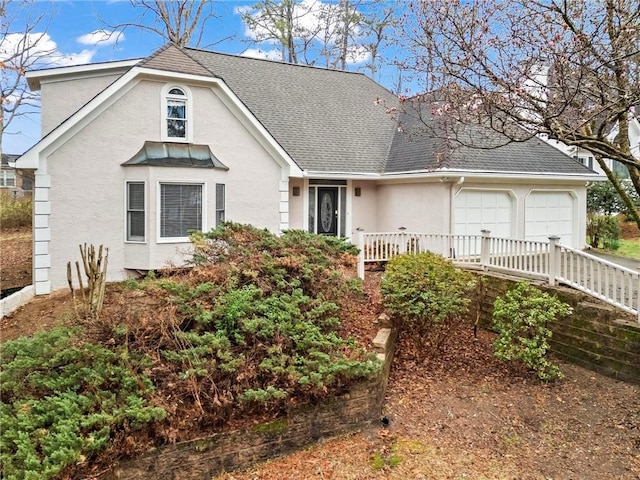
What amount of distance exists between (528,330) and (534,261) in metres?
2.59

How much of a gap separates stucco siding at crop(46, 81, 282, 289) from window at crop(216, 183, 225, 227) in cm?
20

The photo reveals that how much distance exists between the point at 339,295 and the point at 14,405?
4.16 metres

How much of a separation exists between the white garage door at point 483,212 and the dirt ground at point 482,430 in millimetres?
6013

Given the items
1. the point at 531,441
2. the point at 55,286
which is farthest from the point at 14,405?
the point at 55,286

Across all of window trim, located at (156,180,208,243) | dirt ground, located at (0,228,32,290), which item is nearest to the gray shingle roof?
window trim, located at (156,180,208,243)

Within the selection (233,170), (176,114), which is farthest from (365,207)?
(176,114)

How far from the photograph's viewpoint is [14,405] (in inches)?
179

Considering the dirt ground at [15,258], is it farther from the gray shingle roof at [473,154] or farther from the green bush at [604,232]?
the green bush at [604,232]

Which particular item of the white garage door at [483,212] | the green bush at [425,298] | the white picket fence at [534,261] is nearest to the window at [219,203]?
the white picket fence at [534,261]

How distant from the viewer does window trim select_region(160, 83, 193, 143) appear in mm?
11297

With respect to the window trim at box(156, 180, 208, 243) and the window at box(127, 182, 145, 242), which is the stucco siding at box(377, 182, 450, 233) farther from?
the window at box(127, 182, 145, 242)

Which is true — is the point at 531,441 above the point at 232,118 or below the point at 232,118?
below

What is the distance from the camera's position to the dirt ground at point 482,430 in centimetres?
506

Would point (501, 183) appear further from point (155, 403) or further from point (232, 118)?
point (155, 403)
